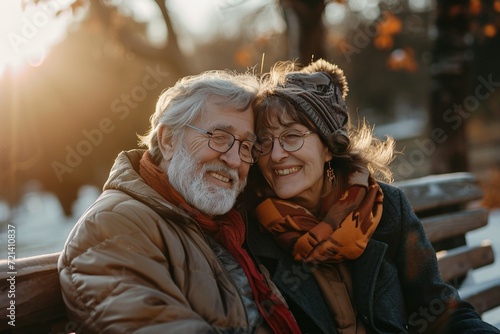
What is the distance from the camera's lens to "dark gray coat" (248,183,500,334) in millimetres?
3061

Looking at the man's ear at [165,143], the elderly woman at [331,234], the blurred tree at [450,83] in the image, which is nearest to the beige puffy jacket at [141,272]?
the man's ear at [165,143]

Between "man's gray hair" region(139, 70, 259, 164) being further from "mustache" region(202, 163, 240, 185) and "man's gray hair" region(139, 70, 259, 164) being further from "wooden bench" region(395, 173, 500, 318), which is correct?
"wooden bench" region(395, 173, 500, 318)

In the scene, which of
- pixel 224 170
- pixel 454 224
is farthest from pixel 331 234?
pixel 454 224

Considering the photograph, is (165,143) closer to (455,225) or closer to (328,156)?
(328,156)

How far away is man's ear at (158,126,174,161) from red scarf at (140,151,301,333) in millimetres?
139

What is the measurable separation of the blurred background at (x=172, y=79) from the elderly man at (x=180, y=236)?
0.99m

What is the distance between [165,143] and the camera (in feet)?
10.2

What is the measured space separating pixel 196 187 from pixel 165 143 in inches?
13.9

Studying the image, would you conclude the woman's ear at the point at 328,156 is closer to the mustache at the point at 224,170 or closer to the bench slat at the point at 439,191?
the mustache at the point at 224,170

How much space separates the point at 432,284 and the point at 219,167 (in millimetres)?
1366

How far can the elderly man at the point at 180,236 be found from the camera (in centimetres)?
227

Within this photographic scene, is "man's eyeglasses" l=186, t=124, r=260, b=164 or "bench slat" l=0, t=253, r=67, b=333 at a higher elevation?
"man's eyeglasses" l=186, t=124, r=260, b=164

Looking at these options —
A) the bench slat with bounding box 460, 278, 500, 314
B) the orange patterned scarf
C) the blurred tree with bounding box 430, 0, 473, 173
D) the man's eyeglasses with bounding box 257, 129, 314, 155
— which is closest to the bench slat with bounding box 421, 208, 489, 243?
the bench slat with bounding box 460, 278, 500, 314

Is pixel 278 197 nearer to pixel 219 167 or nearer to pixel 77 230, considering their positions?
pixel 219 167
